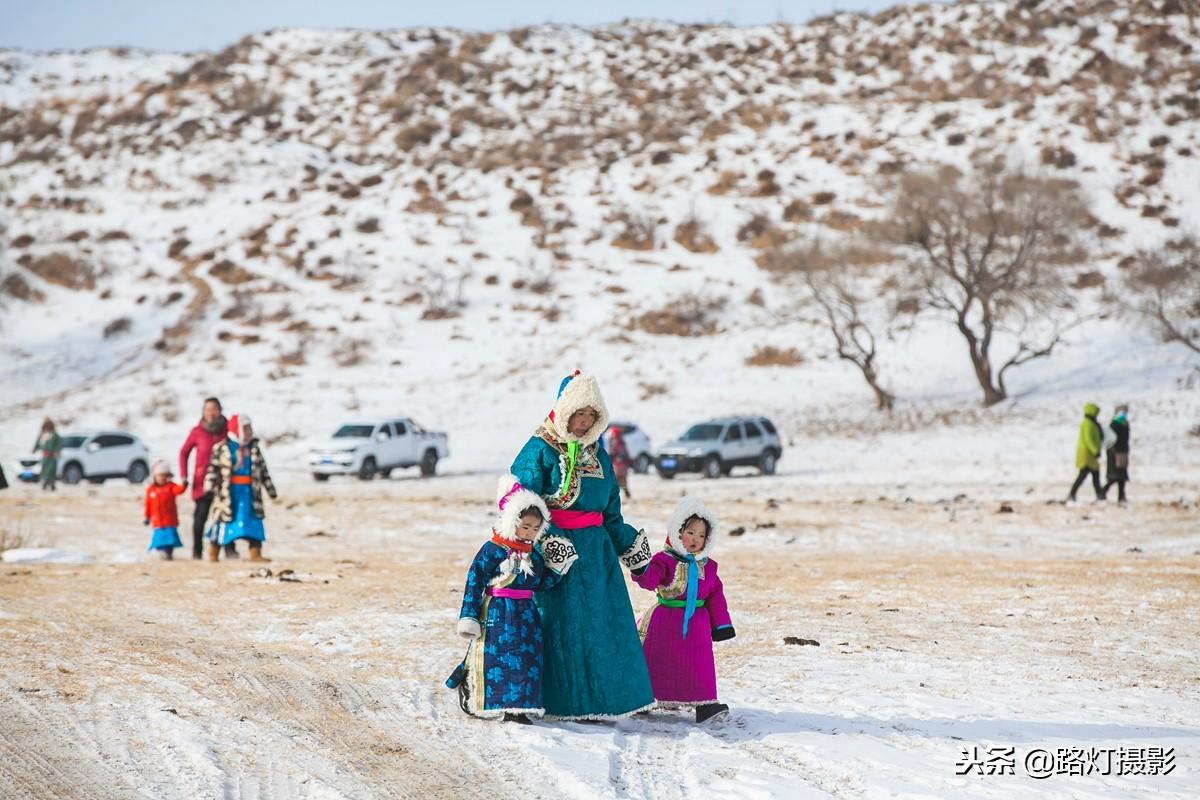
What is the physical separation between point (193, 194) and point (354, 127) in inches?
509

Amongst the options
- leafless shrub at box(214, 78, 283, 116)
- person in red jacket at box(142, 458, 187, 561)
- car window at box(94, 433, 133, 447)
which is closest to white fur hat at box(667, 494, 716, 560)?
person in red jacket at box(142, 458, 187, 561)

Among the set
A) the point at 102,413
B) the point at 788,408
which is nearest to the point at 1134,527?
the point at 788,408

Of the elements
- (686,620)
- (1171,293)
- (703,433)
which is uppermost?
(1171,293)

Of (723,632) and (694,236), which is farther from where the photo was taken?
(694,236)

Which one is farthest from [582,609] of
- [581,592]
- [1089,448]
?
[1089,448]

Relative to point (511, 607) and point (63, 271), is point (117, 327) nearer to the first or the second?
point (63, 271)

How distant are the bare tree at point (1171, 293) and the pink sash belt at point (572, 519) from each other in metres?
34.6

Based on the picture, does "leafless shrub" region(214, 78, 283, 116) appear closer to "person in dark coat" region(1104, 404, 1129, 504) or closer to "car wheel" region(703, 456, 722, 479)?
"car wheel" region(703, 456, 722, 479)

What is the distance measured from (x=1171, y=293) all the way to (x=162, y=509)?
3425 centimetres

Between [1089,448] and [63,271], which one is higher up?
[63,271]

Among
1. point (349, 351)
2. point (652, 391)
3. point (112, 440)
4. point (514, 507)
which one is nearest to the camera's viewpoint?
point (514, 507)

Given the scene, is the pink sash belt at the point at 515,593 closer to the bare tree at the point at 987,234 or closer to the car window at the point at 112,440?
the car window at the point at 112,440

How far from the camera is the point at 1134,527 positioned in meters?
18.5

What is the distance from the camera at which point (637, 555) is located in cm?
652
